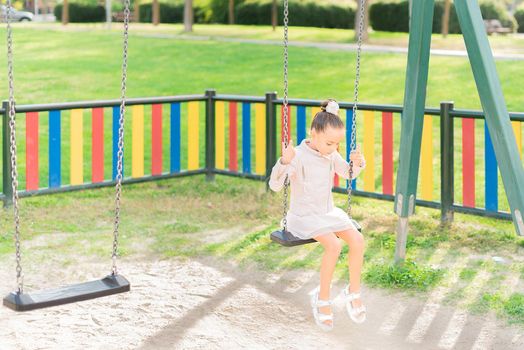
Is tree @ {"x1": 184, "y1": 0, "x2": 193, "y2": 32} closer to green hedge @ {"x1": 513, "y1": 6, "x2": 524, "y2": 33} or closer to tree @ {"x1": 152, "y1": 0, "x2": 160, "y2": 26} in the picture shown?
tree @ {"x1": 152, "y1": 0, "x2": 160, "y2": 26}

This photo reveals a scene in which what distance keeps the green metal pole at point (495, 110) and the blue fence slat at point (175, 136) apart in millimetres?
4425

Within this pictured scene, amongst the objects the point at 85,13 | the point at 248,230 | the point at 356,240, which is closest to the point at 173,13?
the point at 85,13

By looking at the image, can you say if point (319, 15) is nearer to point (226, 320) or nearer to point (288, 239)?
point (226, 320)

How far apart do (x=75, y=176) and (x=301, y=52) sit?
14.5 meters

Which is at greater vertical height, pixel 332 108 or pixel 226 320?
pixel 332 108

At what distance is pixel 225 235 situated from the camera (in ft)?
25.3

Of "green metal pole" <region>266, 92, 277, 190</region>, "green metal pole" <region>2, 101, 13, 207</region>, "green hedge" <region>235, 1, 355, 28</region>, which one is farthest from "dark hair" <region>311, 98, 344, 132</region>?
"green hedge" <region>235, 1, 355, 28</region>

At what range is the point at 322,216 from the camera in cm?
502

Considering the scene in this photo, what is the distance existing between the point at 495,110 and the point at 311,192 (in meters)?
1.47

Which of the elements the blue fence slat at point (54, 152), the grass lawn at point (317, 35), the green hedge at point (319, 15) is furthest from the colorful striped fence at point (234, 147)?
the green hedge at point (319, 15)

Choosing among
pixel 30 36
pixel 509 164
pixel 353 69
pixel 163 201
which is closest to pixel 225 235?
pixel 163 201

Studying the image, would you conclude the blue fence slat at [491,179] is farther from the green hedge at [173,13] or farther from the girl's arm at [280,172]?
the green hedge at [173,13]

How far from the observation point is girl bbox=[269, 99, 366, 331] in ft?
16.3

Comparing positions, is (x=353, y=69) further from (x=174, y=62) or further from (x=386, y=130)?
(x=386, y=130)
